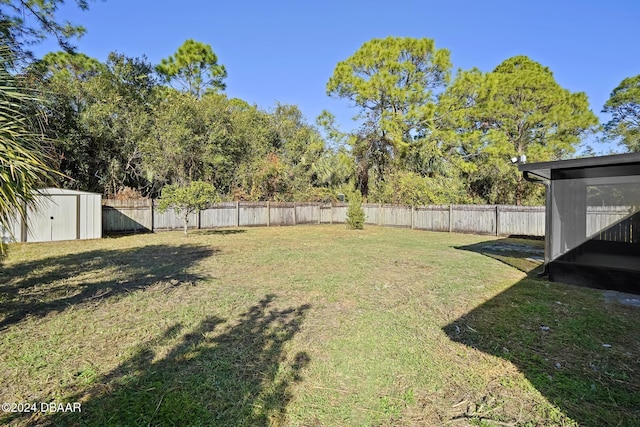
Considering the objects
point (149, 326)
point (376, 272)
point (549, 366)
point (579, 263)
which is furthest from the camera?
point (376, 272)

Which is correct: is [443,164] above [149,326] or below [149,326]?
above

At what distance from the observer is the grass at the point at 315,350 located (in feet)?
6.67

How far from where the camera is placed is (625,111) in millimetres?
17172

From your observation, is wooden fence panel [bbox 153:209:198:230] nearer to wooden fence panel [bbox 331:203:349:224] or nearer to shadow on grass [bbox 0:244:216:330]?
shadow on grass [bbox 0:244:216:330]

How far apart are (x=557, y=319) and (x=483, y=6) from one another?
1003 cm

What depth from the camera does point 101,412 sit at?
6.35 feet

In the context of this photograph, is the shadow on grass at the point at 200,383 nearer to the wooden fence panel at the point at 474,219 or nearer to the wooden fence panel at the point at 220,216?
the wooden fence panel at the point at 220,216

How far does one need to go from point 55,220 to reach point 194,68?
1630 centimetres

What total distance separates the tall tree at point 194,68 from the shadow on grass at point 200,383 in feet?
75.0

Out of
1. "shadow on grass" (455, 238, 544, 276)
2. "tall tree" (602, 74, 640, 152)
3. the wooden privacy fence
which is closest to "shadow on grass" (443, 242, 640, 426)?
"shadow on grass" (455, 238, 544, 276)

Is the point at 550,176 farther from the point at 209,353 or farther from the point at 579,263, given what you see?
the point at 209,353

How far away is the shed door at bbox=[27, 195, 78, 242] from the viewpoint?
9.88 metres

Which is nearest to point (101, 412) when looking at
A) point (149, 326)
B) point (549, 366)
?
point (149, 326)

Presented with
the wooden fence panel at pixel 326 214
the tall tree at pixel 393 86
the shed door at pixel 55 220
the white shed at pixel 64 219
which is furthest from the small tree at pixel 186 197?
the tall tree at pixel 393 86
